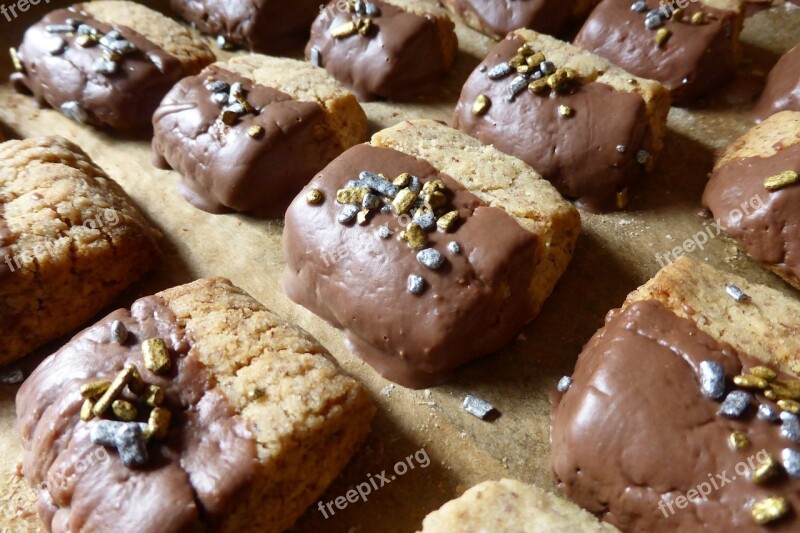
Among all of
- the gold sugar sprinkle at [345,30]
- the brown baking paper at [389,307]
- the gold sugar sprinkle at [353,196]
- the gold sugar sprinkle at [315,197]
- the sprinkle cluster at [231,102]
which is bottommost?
the brown baking paper at [389,307]

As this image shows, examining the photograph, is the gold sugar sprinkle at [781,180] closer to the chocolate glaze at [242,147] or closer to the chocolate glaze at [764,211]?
the chocolate glaze at [764,211]

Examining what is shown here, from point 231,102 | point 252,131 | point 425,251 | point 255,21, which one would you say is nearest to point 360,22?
point 255,21

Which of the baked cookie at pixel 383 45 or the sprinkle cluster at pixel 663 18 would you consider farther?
the baked cookie at pixel 383 45

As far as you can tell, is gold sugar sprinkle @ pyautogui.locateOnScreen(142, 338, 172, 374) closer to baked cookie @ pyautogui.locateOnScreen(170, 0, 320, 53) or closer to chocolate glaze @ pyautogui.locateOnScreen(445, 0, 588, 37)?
baked cookie @ pyautogui.locateOnScreen(170, 0, 320, 53)

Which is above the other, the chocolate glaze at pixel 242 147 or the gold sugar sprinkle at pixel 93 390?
the chocolate glaze at pixel 242 147

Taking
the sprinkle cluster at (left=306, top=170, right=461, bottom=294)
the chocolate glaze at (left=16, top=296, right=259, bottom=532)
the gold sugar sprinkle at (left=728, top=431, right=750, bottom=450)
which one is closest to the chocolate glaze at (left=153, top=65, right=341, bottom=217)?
the sprinkle cluster at (left=306, top=170, right=461, bottom=294)

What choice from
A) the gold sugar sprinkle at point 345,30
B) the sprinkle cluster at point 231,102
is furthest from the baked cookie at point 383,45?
the sprinkle cluster at point 231,102

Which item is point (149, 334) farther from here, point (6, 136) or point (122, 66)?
point (6, 136)

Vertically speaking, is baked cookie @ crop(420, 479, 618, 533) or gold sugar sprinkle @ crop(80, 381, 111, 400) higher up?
gold sugar sprinkle @ crop(80, 381, 111, 400)

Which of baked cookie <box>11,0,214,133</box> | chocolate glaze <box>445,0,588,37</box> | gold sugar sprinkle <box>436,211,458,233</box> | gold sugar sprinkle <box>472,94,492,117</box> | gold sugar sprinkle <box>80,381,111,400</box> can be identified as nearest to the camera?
gold sugar sprinkle <box>80,381,111,400</box>
